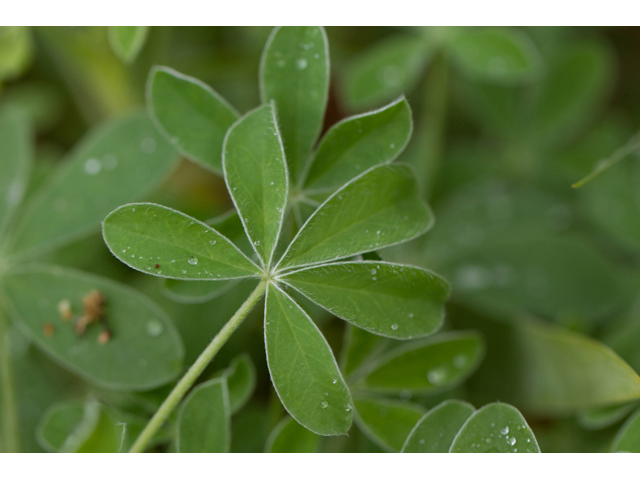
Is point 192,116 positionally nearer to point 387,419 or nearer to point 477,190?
point 387,419

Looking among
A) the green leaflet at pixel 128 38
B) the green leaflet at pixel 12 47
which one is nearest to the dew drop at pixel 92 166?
the green leaflet at pixel 128 38

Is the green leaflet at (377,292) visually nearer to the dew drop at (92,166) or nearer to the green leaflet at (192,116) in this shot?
the green leaflet at (192,116)

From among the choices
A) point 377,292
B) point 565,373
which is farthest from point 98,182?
point 565,373

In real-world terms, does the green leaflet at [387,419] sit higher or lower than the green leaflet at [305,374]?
lower

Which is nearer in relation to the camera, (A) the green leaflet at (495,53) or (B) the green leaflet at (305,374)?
(B) the green leaflet at (305,374)
